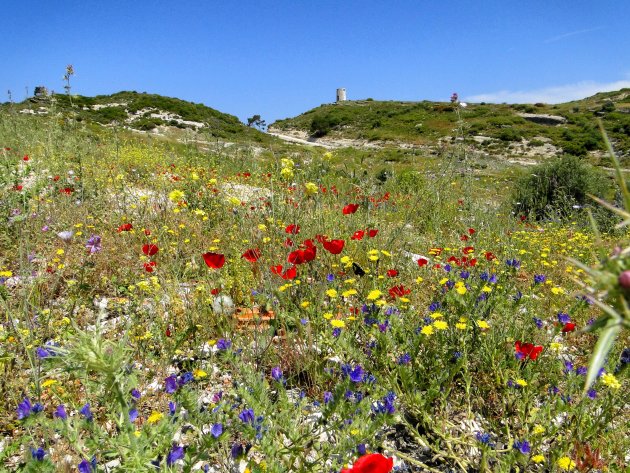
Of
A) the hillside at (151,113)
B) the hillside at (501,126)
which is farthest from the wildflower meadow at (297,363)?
the hillside at (151,113)

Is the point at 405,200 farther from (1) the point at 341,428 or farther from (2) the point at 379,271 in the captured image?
(1) the point at 341,428

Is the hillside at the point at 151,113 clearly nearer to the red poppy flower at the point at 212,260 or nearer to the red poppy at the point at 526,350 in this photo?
the red poppy flower at the point at 212,260

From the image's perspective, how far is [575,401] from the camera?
2.04 metres

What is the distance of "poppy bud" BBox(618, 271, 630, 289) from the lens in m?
0.51

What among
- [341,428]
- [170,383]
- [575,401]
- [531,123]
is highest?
[531,123]

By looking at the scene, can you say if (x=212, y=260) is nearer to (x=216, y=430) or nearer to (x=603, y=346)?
(x=216, y=430)

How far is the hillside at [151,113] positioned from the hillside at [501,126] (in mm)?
7739

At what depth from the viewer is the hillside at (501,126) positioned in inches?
1081

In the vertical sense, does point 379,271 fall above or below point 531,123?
below

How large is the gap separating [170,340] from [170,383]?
908mm

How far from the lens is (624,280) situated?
0.51 meters

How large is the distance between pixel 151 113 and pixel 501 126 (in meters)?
27.5

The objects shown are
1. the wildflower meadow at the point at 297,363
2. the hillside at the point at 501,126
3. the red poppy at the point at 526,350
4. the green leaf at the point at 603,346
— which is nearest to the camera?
the green leaf at the point at 603,346

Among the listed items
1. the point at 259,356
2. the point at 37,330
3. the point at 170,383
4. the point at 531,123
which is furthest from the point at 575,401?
the point at 531,123
